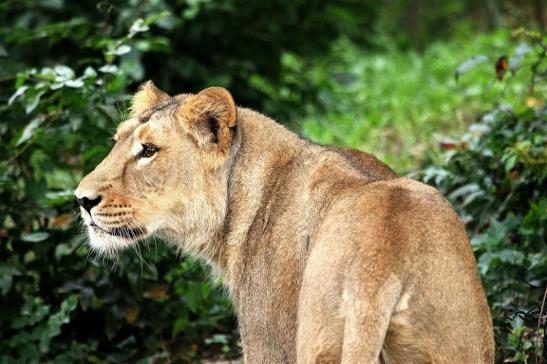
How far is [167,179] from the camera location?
4449 millimetres

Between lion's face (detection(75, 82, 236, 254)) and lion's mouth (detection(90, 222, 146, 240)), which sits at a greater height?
lion's face (detection(75, 82, 236, 254))

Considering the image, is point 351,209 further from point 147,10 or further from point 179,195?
point 147,10

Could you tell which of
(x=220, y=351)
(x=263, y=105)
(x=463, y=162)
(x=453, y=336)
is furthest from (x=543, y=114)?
(x=263, y=105)

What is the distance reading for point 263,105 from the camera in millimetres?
9047

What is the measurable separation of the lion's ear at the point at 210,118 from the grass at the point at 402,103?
340 cm

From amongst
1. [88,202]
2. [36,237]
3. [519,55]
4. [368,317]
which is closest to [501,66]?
[519,55]

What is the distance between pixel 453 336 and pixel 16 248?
2.83m

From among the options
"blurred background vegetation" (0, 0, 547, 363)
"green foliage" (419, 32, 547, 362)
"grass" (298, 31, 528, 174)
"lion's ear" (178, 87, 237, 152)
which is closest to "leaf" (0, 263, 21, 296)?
"blurred background vegetation" (0, 0, 547, 363)

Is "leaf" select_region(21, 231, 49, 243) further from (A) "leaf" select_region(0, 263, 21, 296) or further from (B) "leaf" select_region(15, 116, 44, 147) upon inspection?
(B) "leaf" select_region(15, 116, 44, 147)

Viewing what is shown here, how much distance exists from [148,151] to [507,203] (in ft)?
6.92

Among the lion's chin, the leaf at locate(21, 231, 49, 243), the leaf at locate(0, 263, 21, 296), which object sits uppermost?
the lion's chin

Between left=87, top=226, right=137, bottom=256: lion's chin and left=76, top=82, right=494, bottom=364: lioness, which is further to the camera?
left=87, top=226, right=137, bottom=256: lion's chin

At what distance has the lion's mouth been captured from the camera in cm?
443

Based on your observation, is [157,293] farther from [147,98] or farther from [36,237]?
[147,98]
